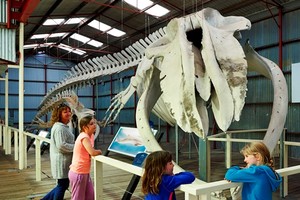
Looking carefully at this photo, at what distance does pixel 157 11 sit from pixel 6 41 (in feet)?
26.9

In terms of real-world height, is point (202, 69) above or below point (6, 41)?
below

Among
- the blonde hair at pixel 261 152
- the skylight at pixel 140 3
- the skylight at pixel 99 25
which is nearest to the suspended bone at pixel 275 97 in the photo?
the blonde hair at pixel 261 152

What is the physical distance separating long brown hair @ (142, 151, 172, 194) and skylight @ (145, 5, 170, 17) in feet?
38.8

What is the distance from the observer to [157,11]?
43.7ft

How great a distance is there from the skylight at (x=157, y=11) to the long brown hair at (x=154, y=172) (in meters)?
11.8

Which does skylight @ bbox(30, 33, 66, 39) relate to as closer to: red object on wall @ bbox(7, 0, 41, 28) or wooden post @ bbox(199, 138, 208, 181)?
red object on wall @ bbox(7, 0, 41, 28)

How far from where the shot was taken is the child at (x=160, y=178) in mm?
1701

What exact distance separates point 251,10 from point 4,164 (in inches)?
402

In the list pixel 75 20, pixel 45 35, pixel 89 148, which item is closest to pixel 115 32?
pixel 75 20

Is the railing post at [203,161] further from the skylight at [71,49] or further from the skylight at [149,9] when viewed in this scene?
the skylight at [71,49]

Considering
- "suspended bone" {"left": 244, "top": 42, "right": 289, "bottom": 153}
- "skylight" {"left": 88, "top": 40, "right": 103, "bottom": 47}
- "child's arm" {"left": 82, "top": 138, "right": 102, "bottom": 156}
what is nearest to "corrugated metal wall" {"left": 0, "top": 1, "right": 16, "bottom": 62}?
"child's arm" {"left": 82, "top": 138, "right": 102, "bottom": 156}

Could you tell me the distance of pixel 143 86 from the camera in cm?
336

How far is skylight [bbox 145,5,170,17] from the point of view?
1290 cm

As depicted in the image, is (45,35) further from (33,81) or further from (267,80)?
(267,80)
